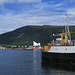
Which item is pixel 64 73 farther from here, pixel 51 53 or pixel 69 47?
pixel 51 53

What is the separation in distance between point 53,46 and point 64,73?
54.3ft

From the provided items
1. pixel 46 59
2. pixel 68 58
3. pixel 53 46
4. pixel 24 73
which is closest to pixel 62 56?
pixel 68 58

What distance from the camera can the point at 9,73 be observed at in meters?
40.8

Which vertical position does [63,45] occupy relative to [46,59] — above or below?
above

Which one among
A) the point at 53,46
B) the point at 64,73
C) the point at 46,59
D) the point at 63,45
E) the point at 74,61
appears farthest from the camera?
the point at 46,59

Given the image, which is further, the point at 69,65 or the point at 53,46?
the point at 53,46

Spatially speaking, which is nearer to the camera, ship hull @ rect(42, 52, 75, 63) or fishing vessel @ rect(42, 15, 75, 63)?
ship hull @ rect(42, 52, 75, 63)

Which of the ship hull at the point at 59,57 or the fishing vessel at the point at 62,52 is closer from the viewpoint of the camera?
the ship hull at the point at 59,57

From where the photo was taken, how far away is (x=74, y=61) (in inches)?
1918

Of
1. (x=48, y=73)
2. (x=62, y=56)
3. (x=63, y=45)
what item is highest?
(x=63, y=45)

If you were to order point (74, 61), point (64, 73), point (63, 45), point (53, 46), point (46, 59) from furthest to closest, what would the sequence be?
point (46, 59)
point (53, 46)
point (63, 45)
point (74, 61)
point (64, 73)

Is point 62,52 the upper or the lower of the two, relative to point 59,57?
upper

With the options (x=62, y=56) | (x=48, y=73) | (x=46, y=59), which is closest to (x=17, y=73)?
(x=48, y=73)

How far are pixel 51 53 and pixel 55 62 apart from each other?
3.07 metres
